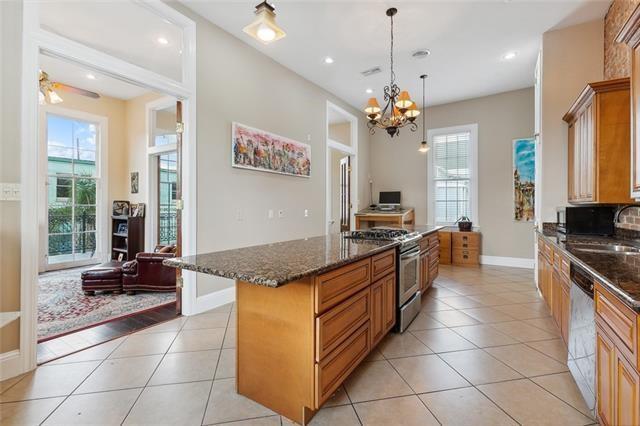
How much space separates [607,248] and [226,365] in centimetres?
321

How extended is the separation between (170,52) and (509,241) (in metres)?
6.46

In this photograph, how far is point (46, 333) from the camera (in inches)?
106

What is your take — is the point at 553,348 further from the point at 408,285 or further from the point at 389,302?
the point at 389,302

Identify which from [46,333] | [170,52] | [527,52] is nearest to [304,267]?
[46,333]

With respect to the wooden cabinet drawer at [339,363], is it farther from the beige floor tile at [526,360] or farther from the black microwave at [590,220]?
the black microwave at [590,220]

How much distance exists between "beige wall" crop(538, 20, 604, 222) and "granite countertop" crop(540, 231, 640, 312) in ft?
4.15

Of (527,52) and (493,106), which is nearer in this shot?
(527,52)

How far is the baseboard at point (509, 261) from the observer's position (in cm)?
552

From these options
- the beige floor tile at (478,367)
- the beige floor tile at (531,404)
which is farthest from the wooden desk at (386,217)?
the beige floor tile at (531,404)

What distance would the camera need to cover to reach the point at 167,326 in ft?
9.47

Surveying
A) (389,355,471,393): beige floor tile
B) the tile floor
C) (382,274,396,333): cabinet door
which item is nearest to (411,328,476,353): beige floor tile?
the tile floor

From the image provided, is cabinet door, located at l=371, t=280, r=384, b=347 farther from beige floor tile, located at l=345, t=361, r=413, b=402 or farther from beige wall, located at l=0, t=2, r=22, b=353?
beige wall, located at l=0, t=2, r=22, b=353

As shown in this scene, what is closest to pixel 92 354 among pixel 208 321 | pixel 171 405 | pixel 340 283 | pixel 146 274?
pixel 208 321

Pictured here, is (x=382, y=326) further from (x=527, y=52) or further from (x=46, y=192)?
(x=46, y=192)
